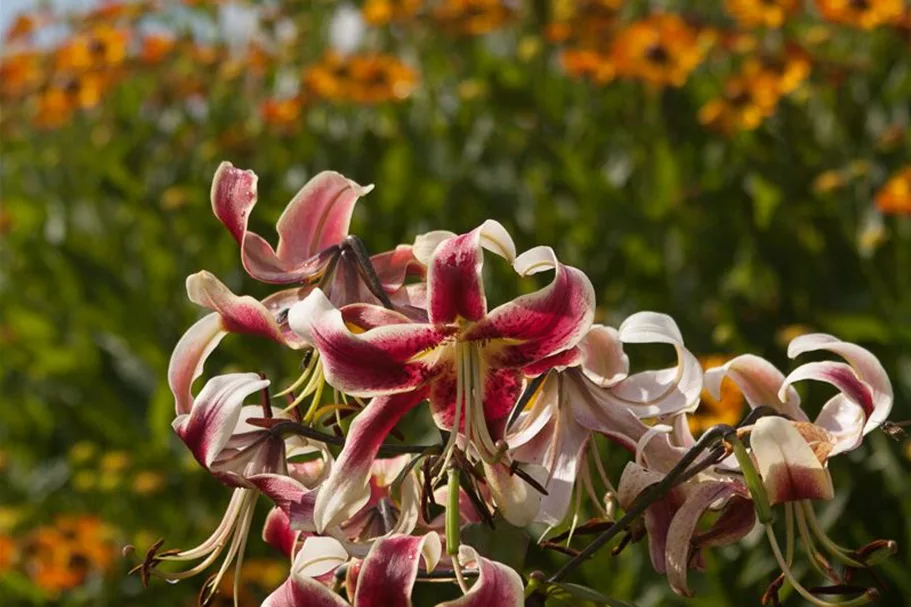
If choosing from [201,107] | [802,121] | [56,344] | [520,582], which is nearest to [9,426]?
[56,344]

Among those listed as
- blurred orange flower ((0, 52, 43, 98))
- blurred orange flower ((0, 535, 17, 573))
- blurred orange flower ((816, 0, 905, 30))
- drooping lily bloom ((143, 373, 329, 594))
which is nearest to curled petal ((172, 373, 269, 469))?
drooping lily bloom ((143, 373, 329, 594))

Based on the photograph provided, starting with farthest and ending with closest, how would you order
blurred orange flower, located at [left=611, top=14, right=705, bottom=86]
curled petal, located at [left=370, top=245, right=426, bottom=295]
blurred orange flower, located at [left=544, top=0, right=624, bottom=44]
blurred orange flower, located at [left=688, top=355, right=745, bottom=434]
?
blurred orange flower, located at [left=544, top=0, right=624, bottom=44] → blurred orange flower, located at [left=611, top=14, right=705, bottom=86] → blurred orange flower, located at [left=688, top=355, right=745, bottom=434] → curled petal, located at [left=370, top=245, right=426, bottom=295]

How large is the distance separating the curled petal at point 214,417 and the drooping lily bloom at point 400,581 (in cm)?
10

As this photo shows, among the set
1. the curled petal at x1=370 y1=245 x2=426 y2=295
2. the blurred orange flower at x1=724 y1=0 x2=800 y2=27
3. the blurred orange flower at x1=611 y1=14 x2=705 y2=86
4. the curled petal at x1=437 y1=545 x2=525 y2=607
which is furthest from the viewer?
the blurred orange flower at x1=724 y1=0 x2=800 y2=27

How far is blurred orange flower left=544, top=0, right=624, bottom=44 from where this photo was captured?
3.71 meters

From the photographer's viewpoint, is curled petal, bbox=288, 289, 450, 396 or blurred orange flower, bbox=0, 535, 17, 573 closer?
curled petal, bbox=288, 289, 450, 396

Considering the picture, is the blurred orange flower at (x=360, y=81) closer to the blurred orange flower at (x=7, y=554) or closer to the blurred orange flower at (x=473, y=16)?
the blurred orange flower at (x=473, y=16)

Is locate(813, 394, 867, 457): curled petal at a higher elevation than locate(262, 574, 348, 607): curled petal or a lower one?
lower

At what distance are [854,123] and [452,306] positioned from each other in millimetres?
2833

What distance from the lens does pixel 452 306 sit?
81cm

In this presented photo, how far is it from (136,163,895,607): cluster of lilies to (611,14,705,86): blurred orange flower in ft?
7.61

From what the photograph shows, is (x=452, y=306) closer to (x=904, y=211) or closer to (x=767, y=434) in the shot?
(x=767, y=434)

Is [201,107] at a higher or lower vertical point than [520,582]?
lower

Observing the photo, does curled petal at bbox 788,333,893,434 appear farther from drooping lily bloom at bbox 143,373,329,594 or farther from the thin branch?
drooping lily bloom at bbox 143,373,329,594
